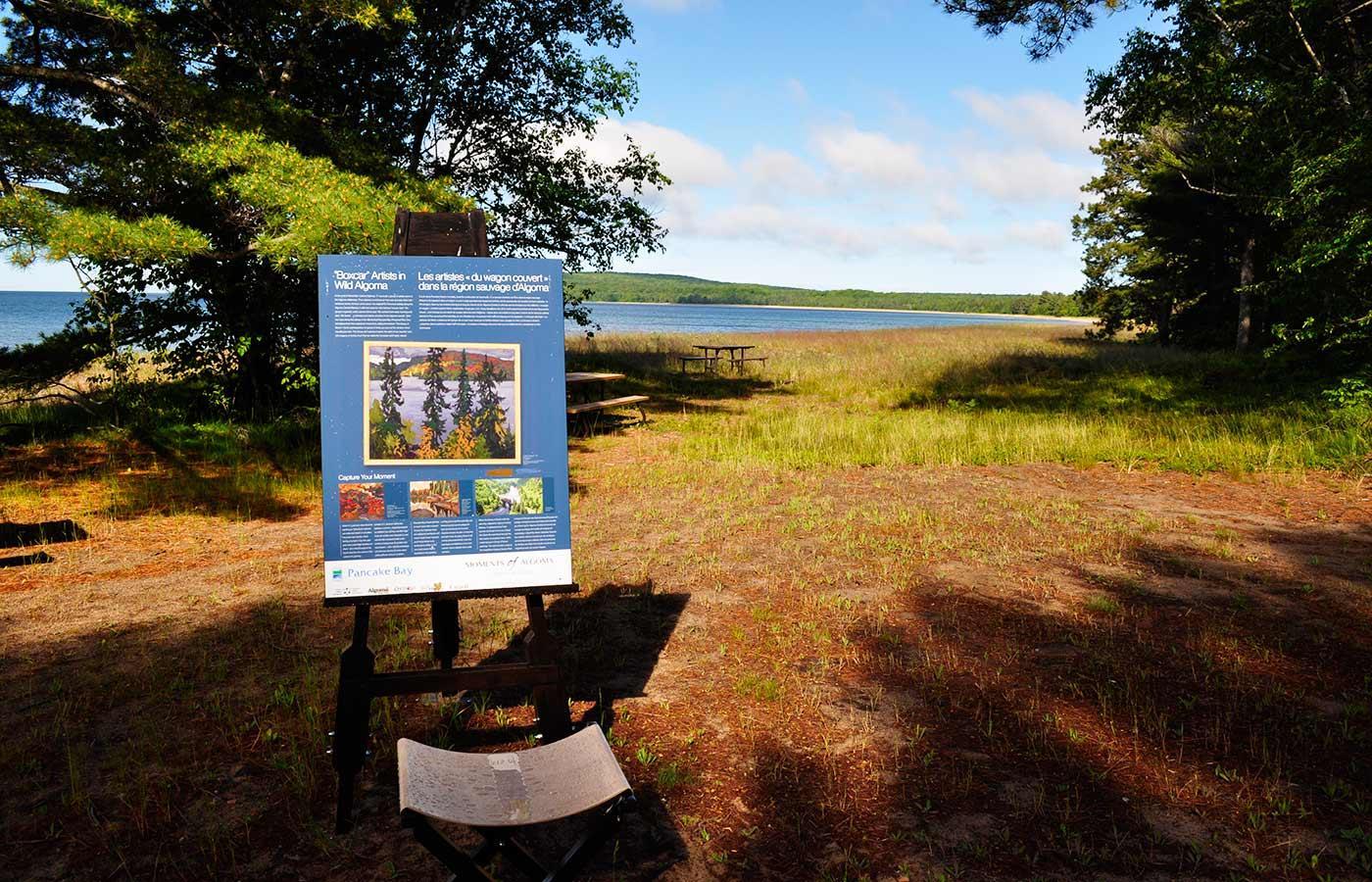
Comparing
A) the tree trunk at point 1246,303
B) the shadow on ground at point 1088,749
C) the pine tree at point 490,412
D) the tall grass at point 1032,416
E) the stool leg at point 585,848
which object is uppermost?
the tree trunk at point 1246,303

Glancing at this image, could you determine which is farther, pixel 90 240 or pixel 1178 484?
pixel 1178 484

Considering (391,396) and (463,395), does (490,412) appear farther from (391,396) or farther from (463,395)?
(391,396)

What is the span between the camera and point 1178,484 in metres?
9.40

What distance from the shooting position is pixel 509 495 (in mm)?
3492

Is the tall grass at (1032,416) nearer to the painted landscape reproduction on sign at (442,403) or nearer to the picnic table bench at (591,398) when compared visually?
the picnic table bench at (591,398)

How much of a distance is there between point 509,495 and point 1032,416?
12.3 metres

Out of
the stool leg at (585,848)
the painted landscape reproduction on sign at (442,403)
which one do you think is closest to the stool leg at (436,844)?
the stool leg at (585,848)

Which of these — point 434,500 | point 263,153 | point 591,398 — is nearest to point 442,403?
point 434,500

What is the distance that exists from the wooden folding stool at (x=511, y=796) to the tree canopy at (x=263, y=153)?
6071 mm

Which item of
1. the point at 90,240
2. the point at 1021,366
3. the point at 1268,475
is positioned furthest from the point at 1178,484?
the point at 1021,366

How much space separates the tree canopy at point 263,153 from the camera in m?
7.86

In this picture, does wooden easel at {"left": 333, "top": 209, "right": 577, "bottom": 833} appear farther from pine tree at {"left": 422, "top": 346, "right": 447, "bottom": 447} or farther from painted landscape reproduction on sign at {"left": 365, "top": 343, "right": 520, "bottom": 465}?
pine tree at {"left": 422, "top": 346, "right": 447, "bottom": 447}

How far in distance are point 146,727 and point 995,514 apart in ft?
22.9

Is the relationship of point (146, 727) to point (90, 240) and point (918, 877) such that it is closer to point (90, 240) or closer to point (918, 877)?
point (918, 877)
